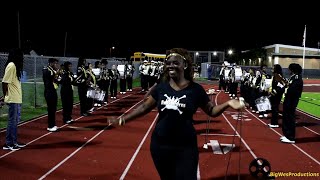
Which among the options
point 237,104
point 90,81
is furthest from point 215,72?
point 237,104

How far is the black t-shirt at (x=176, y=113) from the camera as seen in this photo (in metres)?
4.08

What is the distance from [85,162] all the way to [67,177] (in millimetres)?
1155

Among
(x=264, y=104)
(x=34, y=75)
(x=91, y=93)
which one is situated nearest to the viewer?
(x=264, y=104)

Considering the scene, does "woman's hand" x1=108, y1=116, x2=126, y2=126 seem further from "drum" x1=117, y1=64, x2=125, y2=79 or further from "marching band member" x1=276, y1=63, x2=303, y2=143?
"drum" x1=117, y1=64, x2=125, y2=79

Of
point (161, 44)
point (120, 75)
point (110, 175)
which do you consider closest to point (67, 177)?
point (110, 175)

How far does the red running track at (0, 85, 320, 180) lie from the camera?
7.56 meters

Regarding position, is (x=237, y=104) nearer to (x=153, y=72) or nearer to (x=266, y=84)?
(x=266, y=84)

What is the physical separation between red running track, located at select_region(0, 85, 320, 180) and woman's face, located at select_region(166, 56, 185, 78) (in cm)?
214

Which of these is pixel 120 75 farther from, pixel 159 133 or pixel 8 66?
pixel 159 133

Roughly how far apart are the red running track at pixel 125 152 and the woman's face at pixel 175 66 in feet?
7.03

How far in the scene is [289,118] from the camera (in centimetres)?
1091

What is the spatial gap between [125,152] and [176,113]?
544 cm

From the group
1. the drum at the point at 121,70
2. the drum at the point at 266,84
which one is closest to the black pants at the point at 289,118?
the drum at the point at 266,84

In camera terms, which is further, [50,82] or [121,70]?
[121,70]
